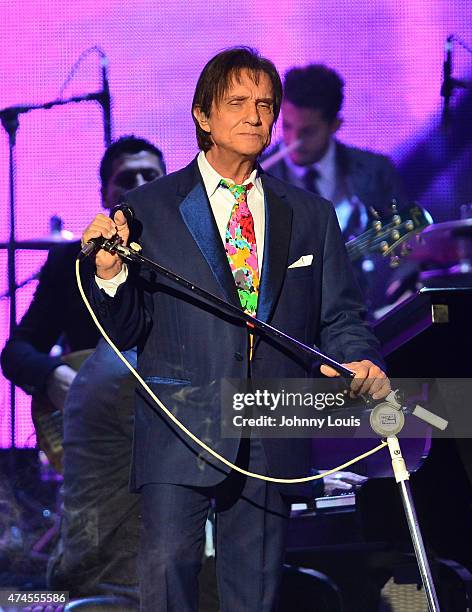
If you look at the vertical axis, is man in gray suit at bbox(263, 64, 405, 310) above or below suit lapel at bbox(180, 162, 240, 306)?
above

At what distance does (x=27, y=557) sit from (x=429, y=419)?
1.46 m

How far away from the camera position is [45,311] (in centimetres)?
332

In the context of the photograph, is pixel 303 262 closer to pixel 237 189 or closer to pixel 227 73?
pixel 237 189

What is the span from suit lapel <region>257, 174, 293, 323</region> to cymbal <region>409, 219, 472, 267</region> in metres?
0.93

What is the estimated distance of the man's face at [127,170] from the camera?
3.34 metres

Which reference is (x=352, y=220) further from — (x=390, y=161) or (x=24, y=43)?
(x=24, y=43)

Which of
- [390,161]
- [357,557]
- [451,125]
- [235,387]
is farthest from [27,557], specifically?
[451,125]

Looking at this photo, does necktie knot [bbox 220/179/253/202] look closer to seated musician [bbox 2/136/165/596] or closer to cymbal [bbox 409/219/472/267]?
seated musician [bbox 2/136/165/596]

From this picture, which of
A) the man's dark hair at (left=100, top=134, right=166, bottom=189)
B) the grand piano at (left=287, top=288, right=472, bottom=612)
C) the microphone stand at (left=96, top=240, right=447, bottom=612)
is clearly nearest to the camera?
the microphone stand at (left=96, top=240, right=447, bottom=612)

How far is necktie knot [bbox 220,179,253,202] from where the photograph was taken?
250 cm

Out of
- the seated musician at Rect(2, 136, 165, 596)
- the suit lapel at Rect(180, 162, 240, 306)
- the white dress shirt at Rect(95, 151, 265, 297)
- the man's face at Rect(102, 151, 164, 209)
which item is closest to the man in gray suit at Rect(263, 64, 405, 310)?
the man's face at Rect(102, 151, 164, 209)

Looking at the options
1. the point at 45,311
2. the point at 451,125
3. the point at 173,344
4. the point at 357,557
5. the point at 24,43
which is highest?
the point at 24,43

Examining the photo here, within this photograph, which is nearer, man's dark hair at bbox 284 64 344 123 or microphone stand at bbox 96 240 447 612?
microphone stand at bbox 96 240 447 612

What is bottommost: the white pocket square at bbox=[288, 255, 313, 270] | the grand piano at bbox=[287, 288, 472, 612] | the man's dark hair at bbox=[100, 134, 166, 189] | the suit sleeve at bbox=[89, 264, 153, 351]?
the grand piano at bbox=[287, 288, 472, 612]
